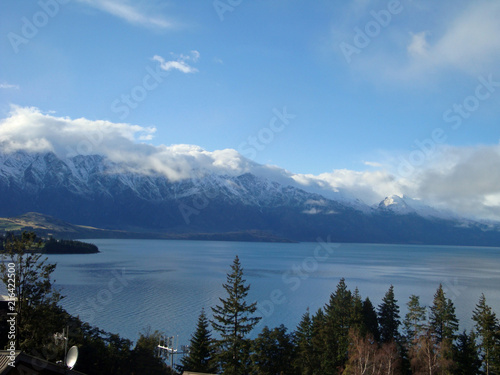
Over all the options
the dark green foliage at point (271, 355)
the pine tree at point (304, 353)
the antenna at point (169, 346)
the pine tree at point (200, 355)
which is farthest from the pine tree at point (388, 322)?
the antenna at point (169, 346)

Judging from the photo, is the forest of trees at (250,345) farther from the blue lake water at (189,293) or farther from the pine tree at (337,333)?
the blue lake water at (189,293)

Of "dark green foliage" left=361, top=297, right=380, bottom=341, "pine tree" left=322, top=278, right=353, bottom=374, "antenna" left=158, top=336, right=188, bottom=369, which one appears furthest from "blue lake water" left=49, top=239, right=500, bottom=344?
"dark green foliage" left=361, top=297, right=380, bottom=341

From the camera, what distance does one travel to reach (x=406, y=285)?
98250 mm

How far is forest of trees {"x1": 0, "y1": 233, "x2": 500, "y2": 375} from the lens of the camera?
23328 mm

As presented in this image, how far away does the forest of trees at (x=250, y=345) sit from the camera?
2333 centimetres

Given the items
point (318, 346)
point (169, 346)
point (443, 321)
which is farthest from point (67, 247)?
point (443, 321)

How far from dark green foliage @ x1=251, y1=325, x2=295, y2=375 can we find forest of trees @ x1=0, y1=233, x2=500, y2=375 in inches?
2.7

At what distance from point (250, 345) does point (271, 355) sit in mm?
1860

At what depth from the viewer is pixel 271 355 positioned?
3016 cm

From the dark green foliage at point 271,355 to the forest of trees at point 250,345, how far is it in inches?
2.7

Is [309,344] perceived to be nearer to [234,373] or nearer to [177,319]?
[234,373]

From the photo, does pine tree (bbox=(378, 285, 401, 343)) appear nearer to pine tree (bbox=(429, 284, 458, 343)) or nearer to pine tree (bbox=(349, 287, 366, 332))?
pine tree (bbox=(349, 287, 366, 332))

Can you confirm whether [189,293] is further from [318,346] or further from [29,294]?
[29,294]

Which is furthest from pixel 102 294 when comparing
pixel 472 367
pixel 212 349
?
pixel 472 367
